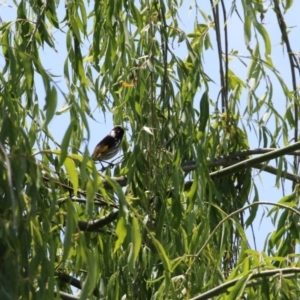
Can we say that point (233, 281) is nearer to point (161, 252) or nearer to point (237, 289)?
point (237, 289)

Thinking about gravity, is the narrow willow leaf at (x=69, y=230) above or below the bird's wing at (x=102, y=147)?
below

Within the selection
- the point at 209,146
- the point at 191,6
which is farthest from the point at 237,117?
the point at 191,6

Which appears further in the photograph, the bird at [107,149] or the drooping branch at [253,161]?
the bird at [107,149]

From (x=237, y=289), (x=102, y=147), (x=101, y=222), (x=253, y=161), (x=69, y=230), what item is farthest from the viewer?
(x=102, y=147)

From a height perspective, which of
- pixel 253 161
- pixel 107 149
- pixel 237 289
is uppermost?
pixel 107 149

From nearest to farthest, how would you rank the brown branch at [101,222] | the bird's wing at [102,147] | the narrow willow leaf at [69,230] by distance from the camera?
the narrow willow leaf at [69,230], the brown branch at [101,222], the bird's wing at [102,147]

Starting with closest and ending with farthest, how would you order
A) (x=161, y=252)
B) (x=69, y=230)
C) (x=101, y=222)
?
(x=69, y=230) < (x=161, y=252) < (x=101, y=222)

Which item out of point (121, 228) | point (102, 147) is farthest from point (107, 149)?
point (121, 228)

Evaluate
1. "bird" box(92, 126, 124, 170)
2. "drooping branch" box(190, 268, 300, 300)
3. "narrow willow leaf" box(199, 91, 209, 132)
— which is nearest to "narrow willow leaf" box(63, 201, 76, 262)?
"drooping branch" box(190, 268, 300, 300)

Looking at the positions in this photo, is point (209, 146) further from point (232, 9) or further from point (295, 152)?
point (232, 9)

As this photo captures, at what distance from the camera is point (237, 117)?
144 inches

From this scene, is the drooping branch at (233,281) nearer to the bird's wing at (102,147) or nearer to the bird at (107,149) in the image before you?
the bird at (107,149)

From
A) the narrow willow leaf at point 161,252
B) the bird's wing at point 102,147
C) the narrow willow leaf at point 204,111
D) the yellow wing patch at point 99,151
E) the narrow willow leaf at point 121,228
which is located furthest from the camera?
the yellow wing patch at point 99,151

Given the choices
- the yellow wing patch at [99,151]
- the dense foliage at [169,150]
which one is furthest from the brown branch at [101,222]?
the yellow wing patch at [99,151]
